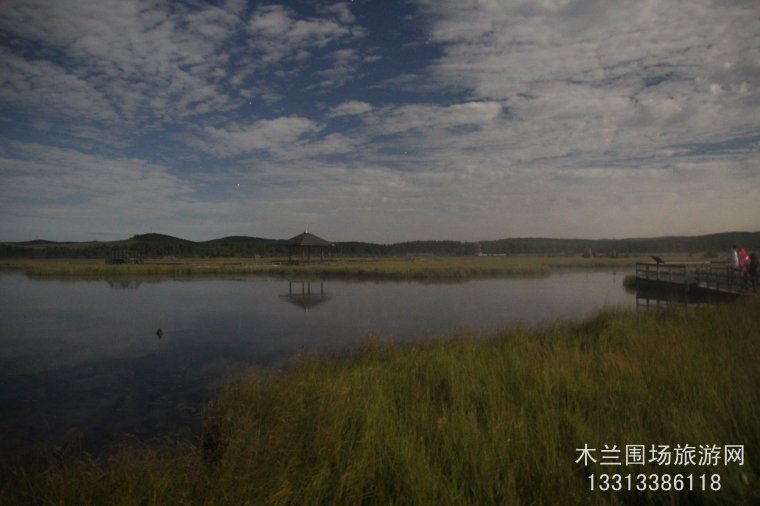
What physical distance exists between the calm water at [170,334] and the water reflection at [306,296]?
2.2 inches

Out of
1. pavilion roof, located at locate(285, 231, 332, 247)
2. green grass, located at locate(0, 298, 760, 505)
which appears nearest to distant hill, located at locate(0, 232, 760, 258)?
pavilion roof, located at locate(285, 231, 332, 247)

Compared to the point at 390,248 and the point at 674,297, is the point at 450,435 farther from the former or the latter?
the point at 390,248

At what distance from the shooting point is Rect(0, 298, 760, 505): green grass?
3.12 m

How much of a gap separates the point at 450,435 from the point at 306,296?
19.1 metres

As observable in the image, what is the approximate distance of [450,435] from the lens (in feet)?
12.7

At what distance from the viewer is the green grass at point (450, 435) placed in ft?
10.2

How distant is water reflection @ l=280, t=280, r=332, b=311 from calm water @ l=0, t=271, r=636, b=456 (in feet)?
0.18

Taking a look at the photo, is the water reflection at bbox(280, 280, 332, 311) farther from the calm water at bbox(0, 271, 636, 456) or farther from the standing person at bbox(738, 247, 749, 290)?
the standing person at bbox(738, 247, 749, 290)

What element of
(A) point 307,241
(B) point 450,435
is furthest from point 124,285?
(B) point 450,435

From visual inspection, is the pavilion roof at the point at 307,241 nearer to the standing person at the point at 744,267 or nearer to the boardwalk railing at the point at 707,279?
the boardwalk railing at the point at 707,279

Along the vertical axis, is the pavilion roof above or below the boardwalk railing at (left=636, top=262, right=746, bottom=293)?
above

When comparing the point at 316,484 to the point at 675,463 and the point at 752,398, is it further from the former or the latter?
the point at 752,398

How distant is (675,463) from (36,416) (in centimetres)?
815

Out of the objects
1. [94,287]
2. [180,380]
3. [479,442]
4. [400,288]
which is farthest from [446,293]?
[94,287]
